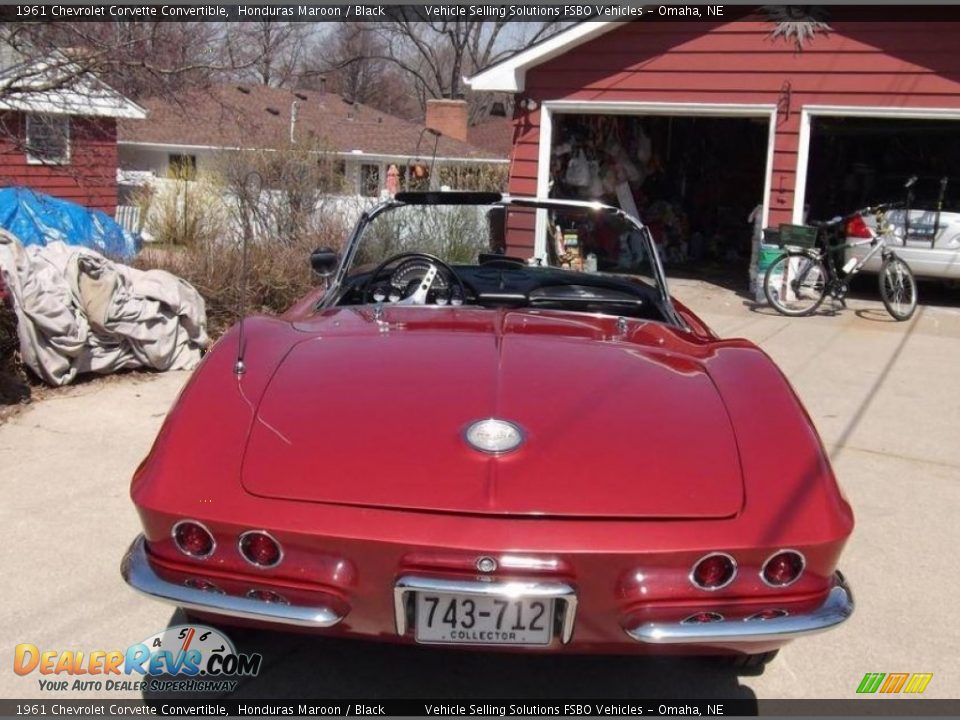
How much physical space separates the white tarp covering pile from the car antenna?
599 mm

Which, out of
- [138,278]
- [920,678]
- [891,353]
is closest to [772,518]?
[920,678]

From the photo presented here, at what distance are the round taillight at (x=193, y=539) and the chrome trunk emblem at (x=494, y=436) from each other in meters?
0.71

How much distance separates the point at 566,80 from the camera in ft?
38.8

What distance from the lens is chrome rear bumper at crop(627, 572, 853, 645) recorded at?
2279 mm

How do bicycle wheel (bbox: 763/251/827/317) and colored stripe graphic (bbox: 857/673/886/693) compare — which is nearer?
colored stripe graphic (bbox: 857/673/886/693)

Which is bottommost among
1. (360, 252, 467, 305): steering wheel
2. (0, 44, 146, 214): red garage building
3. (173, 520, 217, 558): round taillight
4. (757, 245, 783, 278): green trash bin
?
(173, 520, 217, 558): round taillight

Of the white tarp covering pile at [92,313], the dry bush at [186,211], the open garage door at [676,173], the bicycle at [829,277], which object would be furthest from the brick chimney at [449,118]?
the white tarp covering pile at [92,313]

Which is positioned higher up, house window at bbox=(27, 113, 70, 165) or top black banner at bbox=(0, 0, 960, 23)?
top black banner at bbox=(0, 0, 960, 23)

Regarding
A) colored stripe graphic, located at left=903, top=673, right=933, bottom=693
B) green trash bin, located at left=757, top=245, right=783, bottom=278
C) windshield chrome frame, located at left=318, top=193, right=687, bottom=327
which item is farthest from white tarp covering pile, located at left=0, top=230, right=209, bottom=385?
green trash bin, located at left=757, top=245, right=783, bottom=278

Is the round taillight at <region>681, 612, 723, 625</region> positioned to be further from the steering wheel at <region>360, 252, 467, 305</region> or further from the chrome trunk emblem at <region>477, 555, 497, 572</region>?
the steering wheel at <region>360, 252, 467, 305</region>

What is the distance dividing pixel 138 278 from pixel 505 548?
5.47 m

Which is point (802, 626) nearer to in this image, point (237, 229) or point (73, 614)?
point (73, 614)

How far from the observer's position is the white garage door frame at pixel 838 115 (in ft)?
33.9

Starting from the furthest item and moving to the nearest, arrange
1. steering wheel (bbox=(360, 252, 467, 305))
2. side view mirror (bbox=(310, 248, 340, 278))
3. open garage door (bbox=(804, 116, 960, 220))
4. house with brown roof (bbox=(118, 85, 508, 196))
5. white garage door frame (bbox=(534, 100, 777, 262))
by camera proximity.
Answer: house with brown roof (bbox=(118, 85, 508, 196)) → open garage door (bbox=(804, 116, 960, 220)) → white garage door frame (bbox=(534, 100, 777, 262)) → side view mirror (bbox=(310, 248, 340, 278)) → steering wheel (bbox=(360, 252, 467, 305))
